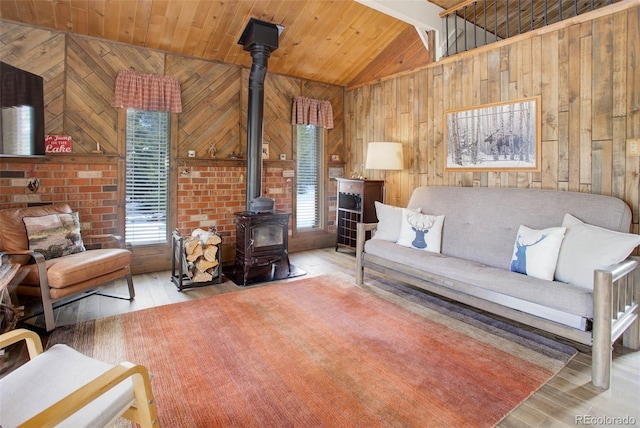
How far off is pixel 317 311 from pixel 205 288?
1370mm

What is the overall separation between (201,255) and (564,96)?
151 inches

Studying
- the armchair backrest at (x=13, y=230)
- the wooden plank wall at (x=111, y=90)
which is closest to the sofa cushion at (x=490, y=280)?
the wooden plank wall at (x=111, y=90)

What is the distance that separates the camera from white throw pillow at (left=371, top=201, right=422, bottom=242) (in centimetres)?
380

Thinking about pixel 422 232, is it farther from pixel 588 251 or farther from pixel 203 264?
pixel 203 264

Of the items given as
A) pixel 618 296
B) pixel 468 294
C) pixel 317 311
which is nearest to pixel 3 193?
pixel 317 311

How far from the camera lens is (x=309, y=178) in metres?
5.60

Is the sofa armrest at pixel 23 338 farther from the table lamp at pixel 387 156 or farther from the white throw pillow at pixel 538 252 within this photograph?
the table lamp at pixel 387 156

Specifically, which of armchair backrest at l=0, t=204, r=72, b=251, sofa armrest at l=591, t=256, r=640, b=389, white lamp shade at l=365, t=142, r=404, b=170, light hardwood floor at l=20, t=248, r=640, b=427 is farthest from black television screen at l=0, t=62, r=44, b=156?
sofa armrest at l=591, t=256, r=640, b=389

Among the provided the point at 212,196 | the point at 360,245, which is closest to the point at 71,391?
the point at 360,245

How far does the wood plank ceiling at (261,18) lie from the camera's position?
3557 millimetres

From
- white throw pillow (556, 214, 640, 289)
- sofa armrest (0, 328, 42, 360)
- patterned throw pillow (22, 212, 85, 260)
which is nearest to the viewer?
sofa armrest (0, 328, 42, 360)

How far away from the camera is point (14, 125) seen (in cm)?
292

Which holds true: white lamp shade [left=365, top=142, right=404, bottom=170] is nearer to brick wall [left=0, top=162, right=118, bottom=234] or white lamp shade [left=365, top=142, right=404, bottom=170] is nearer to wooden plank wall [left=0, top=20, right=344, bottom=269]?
wooden plank wall [left=0, top=20, right=344, bottom=269]

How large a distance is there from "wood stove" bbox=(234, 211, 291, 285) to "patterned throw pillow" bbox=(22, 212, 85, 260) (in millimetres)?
1544
